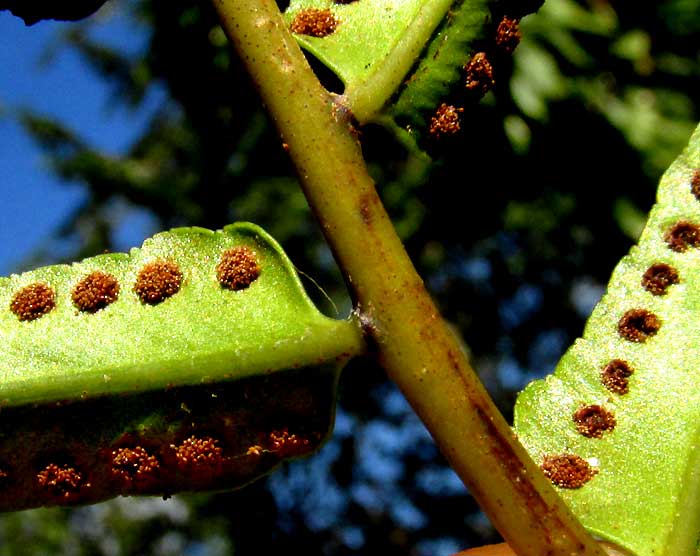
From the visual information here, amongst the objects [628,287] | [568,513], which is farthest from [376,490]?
[568,513]

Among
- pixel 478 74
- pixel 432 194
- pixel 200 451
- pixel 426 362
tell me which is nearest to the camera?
pixel 426 362

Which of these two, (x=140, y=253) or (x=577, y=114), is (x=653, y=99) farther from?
(x=140, y=253)

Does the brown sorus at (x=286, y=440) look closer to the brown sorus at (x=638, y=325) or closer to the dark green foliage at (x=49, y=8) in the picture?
the brown sorus at (x=638, y=325)

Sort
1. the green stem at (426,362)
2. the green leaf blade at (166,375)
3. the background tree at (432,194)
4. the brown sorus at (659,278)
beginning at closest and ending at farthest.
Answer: the green stem at (426,362), the green leaf blade at (166,375), the brown sorus at (659,278), the background tree at (432,194)

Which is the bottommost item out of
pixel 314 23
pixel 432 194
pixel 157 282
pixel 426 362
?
pixel 432 194

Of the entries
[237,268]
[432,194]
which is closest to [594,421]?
[237,268]

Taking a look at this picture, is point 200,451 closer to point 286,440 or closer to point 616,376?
point 286,440

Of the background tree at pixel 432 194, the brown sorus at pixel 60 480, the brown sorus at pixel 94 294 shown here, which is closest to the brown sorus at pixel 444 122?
the background tree at pixel 432 194
